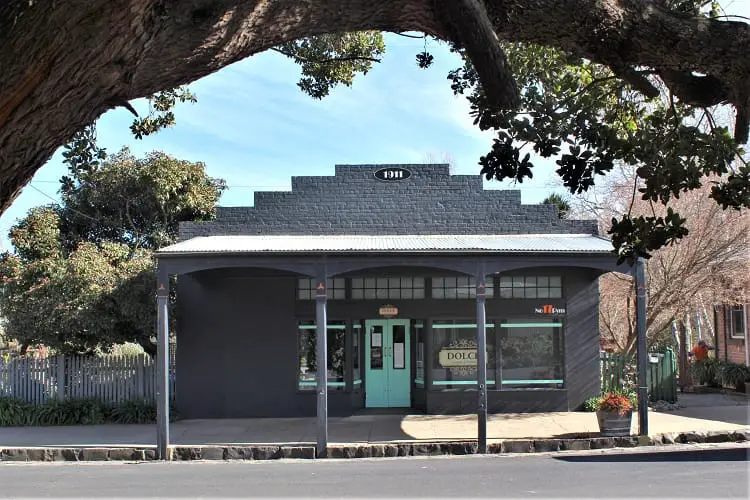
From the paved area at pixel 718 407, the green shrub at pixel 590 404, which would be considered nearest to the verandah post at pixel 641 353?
the paved area at pixel 718 407

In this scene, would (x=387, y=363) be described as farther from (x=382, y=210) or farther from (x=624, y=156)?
(x=624, y=156)

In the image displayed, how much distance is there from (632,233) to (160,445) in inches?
410

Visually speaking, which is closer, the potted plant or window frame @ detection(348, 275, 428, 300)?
the potted plant

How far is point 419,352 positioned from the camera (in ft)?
56.7

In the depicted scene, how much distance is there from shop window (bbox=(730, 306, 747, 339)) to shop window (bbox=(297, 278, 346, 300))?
12.3 metres

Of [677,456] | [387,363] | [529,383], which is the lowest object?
[677,456]

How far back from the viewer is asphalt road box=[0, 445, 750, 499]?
925 centimetres

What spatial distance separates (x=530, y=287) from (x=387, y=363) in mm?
3703

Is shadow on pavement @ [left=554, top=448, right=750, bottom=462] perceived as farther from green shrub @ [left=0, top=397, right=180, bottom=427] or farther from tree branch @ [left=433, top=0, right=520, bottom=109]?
tree branch @ [left=433, top=0, right=520, bottom=109]

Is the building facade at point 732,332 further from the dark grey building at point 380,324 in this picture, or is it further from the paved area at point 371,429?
the dark grey building at point 380,324

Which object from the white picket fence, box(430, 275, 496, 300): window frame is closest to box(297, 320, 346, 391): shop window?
box(430, 275, 496, 300): window frame

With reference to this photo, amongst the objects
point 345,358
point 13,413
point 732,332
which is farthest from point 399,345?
point 732,332

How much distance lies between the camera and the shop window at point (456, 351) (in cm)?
1688

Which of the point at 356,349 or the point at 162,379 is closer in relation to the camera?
the point at 162,379
